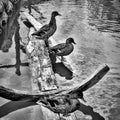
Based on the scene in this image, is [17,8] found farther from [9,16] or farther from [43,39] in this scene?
[43,39]

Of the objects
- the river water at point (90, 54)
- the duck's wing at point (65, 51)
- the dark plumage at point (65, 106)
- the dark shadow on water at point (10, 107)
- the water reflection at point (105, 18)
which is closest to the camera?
the dark plumage at point (65, 106)

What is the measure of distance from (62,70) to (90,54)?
2.22 m

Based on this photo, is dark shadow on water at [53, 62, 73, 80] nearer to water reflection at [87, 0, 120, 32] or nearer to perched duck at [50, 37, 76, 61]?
perched duck at [50, 37, 76, 61]

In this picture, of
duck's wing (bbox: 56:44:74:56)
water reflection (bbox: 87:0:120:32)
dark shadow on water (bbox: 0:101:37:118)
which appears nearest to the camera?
dark shadow on water (bbox: 0:101:37:118)

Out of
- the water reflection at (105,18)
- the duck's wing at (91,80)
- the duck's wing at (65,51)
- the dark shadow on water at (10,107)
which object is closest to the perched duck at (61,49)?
the duck's wing at (65,51)

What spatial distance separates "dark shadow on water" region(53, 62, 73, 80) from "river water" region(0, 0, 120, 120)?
11.7 inches

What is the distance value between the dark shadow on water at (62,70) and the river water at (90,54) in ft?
0.97

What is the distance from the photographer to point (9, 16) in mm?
9578

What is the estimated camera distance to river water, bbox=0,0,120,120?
6.45 m

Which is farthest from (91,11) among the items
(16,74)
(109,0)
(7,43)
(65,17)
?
(16,74)

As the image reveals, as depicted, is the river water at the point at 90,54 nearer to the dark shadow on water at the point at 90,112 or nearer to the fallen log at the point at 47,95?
the dark shadow on water at the point at 90,112

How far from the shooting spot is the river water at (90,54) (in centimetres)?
645

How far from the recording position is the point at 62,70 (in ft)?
27.5

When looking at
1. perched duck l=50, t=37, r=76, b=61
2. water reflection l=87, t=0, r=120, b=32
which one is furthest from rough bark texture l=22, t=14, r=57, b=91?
water reflection l=87, t=0, r=120, b=32
